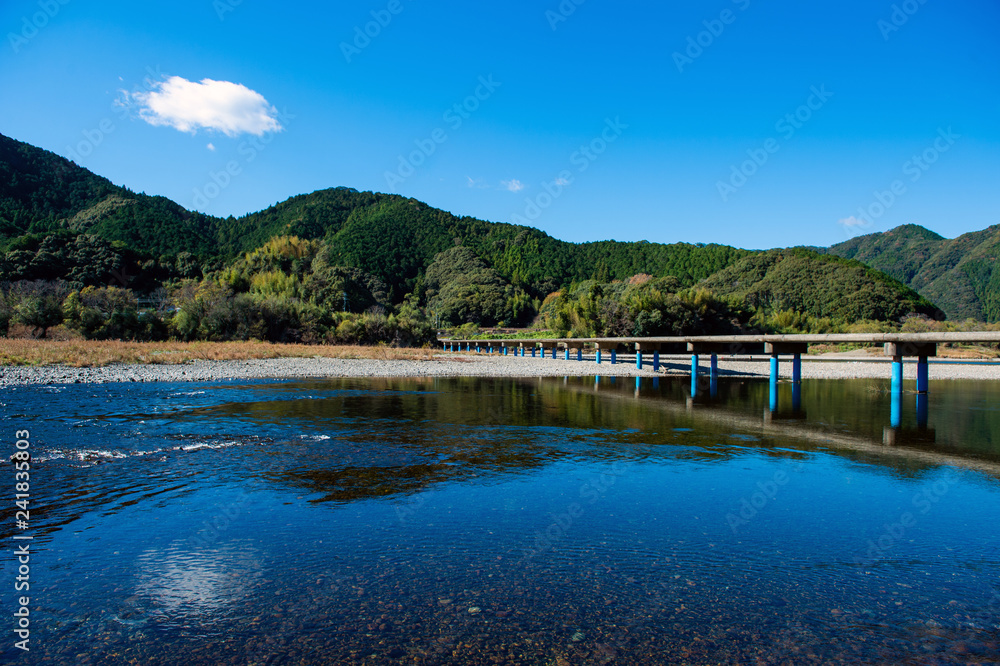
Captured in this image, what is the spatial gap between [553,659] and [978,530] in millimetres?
5702

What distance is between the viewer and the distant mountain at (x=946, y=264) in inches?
4823

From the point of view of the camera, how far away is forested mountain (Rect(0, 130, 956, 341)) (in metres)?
66.8

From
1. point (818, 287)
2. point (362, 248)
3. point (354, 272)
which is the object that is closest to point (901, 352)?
point (818, 287)

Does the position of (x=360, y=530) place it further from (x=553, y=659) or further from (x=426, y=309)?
(x=426, y=309)

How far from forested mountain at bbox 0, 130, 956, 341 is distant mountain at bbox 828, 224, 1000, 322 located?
12.5 feet

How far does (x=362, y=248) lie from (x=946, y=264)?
5882 inches

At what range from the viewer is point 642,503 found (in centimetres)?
737

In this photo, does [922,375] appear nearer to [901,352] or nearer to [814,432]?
[901,352]

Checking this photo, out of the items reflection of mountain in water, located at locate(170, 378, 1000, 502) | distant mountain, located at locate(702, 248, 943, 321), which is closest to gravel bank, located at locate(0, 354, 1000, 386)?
reflection of mountain in water, located at locate(170, 378, 1000, 502)

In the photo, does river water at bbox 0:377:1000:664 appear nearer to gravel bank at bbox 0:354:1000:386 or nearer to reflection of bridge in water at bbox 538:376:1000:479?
reflection of bridge in water at bbox 538:376:1000:479

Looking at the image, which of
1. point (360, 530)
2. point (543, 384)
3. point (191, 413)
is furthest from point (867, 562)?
point (543, 384)

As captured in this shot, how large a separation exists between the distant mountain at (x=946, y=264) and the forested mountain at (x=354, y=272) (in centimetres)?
381

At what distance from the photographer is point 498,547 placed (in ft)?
18.6

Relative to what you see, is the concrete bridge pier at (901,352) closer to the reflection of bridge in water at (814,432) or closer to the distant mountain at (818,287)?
the reflection of bridge in water at (814,432)
